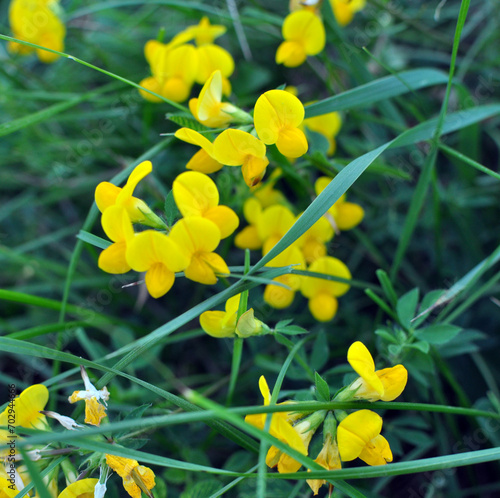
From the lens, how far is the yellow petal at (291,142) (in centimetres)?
148

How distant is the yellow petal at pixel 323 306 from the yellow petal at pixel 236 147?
73 centimetres

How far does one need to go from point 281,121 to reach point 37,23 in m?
1.90

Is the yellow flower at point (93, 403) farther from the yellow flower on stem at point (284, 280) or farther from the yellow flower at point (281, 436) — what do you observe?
the yellow flower on stem at point (284, 280)

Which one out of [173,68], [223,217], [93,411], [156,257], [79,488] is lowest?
[79,488]

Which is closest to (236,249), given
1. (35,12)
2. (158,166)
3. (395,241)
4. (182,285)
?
(182,285)

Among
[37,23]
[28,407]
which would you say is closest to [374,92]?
[28,407]

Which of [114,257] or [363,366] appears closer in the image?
[363,366]

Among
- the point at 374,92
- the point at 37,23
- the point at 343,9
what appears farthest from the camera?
the point at 37,23

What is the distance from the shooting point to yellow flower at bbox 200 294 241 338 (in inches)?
56.3

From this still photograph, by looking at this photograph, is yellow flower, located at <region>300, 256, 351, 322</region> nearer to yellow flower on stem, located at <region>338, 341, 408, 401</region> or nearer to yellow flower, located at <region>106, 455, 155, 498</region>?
yellow flower on stem, located at <region>338, 341, 408, 401</region>

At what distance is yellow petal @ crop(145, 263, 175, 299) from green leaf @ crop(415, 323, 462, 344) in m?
0.82

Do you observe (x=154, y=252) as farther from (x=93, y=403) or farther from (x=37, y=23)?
(x=37, y=23)

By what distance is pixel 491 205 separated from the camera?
8.48 feet

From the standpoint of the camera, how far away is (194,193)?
1396mm
